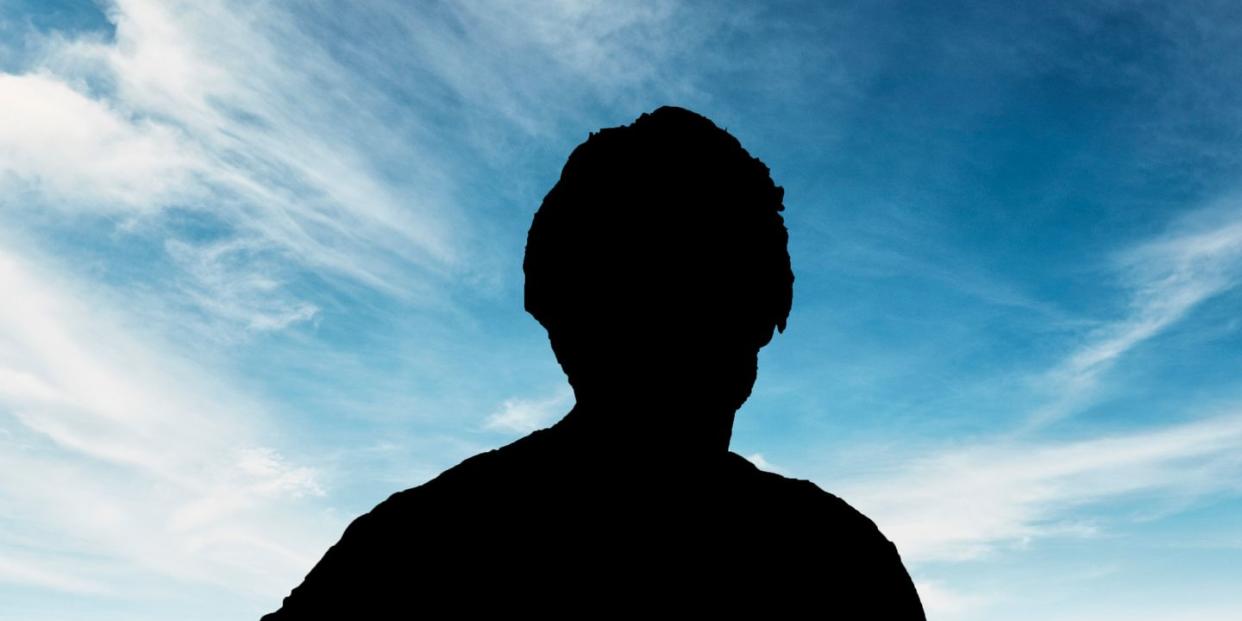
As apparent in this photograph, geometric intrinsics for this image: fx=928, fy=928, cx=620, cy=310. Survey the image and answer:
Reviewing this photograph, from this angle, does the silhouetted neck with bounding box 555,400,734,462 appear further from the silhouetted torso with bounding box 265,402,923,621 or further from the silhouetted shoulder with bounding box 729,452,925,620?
the silhouetted shoulder with bounding box 729,452,925,620

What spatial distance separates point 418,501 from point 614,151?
1524mm

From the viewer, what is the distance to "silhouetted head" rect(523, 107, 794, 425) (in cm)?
329

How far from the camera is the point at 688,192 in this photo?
11.1 ft

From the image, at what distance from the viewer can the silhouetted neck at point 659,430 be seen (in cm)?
330

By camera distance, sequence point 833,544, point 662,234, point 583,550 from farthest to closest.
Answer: point 833,544, point 662,234, point 583,550

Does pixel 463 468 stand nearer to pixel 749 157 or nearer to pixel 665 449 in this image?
pixel 665 449

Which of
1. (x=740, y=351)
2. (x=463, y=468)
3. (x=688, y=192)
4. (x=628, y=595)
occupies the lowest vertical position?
(x=628, y=595)

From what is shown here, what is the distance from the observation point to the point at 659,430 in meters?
3.31

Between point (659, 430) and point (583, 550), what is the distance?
19.4 inches

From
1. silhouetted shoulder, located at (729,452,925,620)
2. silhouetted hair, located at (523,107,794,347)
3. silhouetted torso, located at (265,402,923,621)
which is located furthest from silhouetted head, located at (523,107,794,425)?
silhouetted shoulder, located at (729,452,925,620)

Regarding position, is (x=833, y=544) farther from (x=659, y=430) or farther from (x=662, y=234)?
(x=662, y=234)

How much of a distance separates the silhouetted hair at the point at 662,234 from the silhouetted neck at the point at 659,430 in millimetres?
332

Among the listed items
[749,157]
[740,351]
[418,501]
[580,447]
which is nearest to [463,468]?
[418,501]

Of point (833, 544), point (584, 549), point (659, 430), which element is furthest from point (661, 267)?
point (833, 544)
